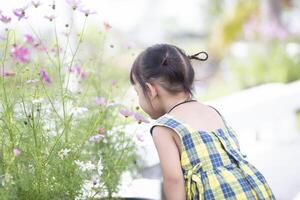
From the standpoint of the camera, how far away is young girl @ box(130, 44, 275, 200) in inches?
89.8

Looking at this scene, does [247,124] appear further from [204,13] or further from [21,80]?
[204,13]

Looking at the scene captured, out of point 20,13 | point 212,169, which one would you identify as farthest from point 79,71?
point 212,169

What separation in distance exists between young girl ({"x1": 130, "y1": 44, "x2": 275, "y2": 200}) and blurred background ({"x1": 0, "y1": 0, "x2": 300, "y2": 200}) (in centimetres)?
23

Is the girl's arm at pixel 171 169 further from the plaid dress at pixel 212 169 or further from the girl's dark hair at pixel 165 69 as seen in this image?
the girl's dark hair at pixel 165 69

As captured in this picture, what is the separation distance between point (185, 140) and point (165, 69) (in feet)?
0.86

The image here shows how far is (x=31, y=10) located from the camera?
9.59ft

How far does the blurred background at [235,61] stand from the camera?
3494mm

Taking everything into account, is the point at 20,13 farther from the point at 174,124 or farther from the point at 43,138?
the point at 174,124

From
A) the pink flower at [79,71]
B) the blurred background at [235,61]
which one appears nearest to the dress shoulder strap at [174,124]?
the blurred background at [235,61]

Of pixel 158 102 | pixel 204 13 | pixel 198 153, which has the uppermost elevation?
pixel 204 13

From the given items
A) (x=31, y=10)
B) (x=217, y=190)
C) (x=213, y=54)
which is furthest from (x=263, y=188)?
(x=213, y=54)

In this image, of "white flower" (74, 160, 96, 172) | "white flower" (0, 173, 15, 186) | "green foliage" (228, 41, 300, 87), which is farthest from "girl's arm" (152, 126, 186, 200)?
"green foliage" (228, 41, 300, 87)

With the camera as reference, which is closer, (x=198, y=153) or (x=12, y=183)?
(x=12, y=183)

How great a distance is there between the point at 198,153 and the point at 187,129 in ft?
0.31
